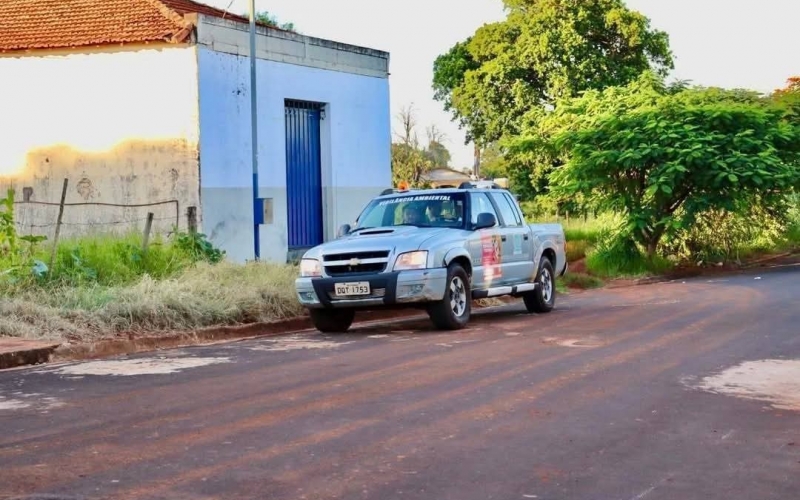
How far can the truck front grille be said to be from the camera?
14.5 meters

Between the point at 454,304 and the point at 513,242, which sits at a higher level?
the point at 513,242

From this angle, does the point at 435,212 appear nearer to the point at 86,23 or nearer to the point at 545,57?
the point at 86,23

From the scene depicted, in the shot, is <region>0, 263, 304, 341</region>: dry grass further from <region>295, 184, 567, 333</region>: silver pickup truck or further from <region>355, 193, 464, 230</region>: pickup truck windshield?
<region>355, 193, 464, 230</region>: pickup truck windshield

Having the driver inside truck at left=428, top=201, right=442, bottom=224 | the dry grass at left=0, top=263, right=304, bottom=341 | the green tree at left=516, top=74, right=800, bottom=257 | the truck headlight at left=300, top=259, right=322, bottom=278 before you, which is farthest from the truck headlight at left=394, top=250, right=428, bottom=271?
the green tree at left=516, top=74, right=800, bottom=257

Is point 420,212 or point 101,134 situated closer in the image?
point 420,212

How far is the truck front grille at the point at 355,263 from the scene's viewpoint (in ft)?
47.5

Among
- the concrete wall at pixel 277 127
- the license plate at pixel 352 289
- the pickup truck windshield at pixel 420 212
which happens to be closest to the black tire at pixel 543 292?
the pickup truck windshield at pixel 420 212

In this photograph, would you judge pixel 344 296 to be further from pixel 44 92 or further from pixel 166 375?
pixel 44 92

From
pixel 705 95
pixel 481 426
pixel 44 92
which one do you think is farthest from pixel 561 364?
pixel 705 95

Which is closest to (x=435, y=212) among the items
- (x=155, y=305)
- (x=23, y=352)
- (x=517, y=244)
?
(x=517, y=244)

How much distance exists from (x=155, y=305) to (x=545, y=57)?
36069 millimetres

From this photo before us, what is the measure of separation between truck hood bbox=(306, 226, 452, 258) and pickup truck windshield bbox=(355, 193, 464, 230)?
0.37 m

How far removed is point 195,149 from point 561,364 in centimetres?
1119

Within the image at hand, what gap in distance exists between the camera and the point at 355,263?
1457 centimetres
